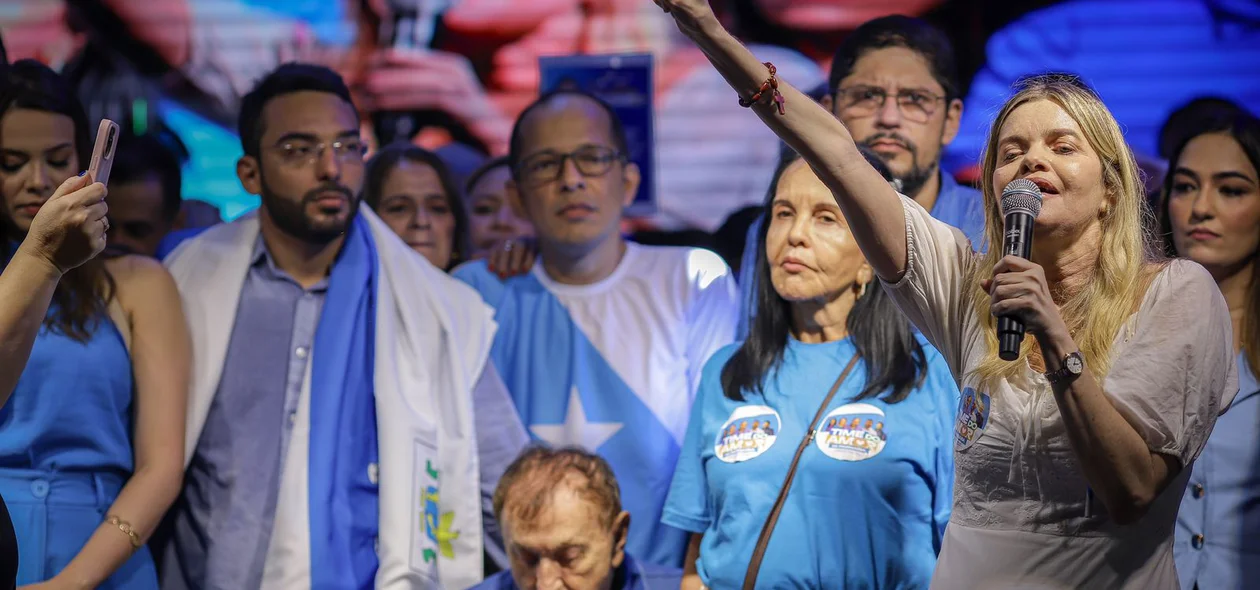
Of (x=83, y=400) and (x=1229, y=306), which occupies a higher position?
(x=1229, y=306)

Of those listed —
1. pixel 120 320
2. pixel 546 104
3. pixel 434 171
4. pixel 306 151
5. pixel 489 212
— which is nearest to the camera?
pixel 120 320

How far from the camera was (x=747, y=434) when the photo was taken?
272 cm

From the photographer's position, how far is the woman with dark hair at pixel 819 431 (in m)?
2.60

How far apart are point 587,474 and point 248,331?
3.62 ft

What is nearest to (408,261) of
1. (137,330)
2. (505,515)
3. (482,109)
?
(137,330)

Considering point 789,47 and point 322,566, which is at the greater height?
point 789,47

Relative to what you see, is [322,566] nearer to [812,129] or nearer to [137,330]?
[137,330]

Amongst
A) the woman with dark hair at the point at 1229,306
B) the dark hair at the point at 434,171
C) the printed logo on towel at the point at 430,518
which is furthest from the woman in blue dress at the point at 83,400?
the woman with dark hair at the point at 1229,306

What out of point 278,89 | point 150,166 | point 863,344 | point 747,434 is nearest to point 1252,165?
point 863,344

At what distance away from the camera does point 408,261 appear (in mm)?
3611

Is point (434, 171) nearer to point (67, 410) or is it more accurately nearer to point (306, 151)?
point (306, 151)

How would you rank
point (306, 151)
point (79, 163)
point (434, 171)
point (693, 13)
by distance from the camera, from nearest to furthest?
point (693, 13) → point (79, 163) → point (306, 151) → point (434, 171)

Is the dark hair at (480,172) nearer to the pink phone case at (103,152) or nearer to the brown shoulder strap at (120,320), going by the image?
the brown shoulder strap at (120,320)

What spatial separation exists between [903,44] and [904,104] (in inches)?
7.1
